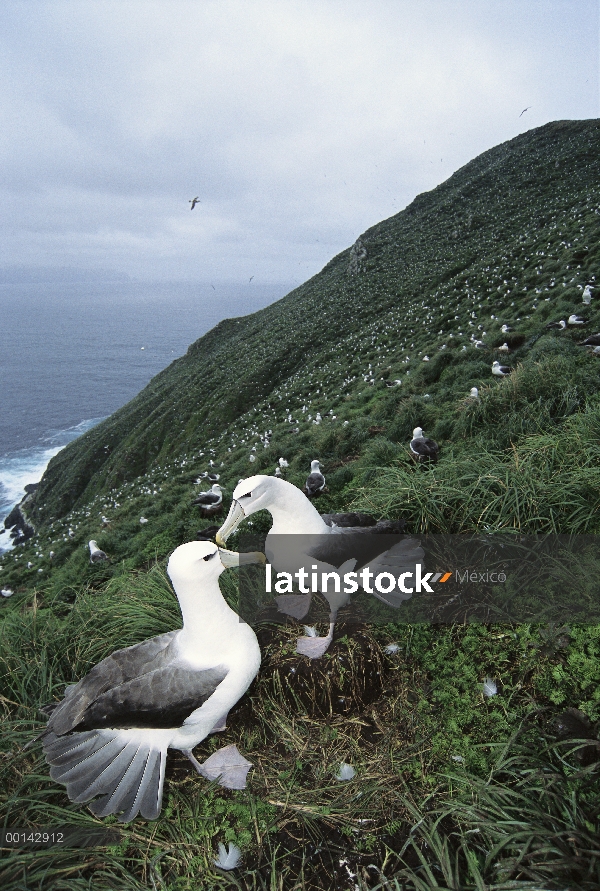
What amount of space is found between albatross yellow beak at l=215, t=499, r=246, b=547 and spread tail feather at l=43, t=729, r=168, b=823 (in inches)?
46.3

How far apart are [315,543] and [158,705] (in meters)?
1.44

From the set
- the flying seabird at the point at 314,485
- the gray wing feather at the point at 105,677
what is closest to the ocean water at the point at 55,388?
the flying seabird at the point at 314,485

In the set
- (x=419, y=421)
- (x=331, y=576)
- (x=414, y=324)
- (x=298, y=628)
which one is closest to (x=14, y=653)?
(x=298, y=628)

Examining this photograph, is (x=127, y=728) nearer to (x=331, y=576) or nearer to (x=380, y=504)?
(x=331, y=576)

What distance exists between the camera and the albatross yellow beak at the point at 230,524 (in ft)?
9.90

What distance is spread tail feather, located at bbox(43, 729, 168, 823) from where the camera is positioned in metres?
2.50

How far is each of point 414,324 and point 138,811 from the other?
25.0 metres

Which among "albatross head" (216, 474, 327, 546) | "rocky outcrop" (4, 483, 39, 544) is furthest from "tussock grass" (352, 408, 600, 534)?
"rocky outcrop" (4, 483, 39, 544)

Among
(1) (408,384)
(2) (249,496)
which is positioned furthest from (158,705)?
(1) (408,384)

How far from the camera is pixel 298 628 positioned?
3.69 meters

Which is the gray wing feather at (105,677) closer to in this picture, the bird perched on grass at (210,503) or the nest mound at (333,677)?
the nest mound at (333,677)

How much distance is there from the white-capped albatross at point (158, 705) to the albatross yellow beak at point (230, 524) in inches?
11.5

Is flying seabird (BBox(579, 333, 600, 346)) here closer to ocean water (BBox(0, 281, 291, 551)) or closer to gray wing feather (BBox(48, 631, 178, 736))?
gray wing feather (BBox(48, 631, 178, 736))

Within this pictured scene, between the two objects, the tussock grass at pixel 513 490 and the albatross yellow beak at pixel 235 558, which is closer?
the albatross yellow beak at pixel 235 558
